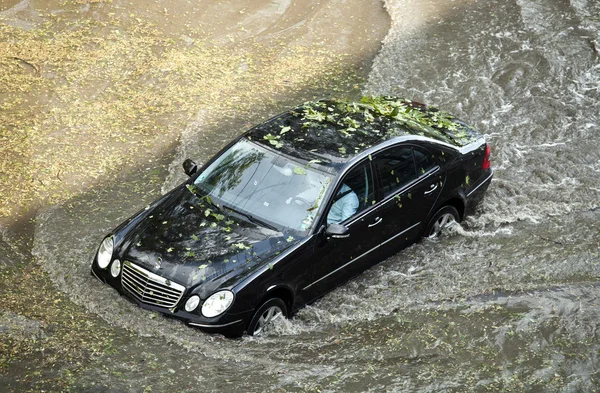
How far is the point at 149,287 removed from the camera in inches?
290

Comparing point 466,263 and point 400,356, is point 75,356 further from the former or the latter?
point 466,263

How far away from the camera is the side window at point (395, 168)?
339 inches

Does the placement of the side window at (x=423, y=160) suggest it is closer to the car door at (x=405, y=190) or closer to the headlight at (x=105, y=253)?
the car door at (x=405, y=190)

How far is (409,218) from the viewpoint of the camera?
9.02 meters

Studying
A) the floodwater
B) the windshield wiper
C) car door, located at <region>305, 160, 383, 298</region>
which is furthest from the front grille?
car door, located at <region>305, 160, 383, 298</region>

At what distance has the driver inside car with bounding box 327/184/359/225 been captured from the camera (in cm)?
808

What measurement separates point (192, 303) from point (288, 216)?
55.2 inches

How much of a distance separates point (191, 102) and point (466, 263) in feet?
20.1

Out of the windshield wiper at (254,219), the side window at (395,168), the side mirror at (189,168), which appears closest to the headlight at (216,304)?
the windshield wiper at (254,219)

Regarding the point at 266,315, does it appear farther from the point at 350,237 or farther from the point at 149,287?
the point at 350,237

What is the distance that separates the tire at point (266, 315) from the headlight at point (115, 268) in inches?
56.5

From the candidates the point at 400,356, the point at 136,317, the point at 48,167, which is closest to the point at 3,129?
the point at 48,167

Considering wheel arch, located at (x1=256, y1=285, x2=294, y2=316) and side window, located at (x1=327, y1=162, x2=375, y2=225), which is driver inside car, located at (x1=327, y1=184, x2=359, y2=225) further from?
wheel arch, located at (x1=256, y1=285, x2=294, y2=316)

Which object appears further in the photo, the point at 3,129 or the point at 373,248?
the point at 3,129
